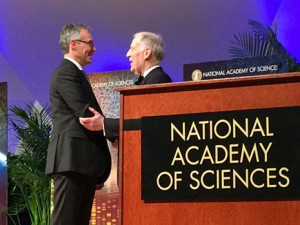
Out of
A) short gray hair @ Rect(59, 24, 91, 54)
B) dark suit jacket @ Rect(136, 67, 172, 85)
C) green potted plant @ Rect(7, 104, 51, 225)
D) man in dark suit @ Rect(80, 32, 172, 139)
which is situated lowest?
green potted plant @ Rect(7, 104, 51, 225)

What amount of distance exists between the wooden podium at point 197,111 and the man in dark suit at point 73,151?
28.6 inches

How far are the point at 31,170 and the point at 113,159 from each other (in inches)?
36.7

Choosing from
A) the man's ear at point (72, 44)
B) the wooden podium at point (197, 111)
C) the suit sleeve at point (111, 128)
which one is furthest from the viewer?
the man's ear at point (72, 44)

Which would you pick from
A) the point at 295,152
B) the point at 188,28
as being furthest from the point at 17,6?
the point at 295,152

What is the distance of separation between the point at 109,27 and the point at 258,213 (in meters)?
4.05

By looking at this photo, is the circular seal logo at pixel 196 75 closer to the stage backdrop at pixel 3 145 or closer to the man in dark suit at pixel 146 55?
the man in dark suit at pixel 146 55

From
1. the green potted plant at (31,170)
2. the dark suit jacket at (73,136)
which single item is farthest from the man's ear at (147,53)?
the green potted plant at (31,170)

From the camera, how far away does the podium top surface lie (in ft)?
6.85

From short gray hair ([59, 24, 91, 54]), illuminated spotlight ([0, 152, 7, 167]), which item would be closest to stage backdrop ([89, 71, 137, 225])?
illuminated spotlight ([0, 152, 7, 167])

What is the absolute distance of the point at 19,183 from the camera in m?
5.53

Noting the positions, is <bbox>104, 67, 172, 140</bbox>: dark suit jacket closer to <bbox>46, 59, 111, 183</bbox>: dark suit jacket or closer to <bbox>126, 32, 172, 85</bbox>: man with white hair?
<bbox>126, 32, 172, 85</bbox>: man with white hair

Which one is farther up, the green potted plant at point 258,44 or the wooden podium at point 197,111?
the green potted plant at point 258,44

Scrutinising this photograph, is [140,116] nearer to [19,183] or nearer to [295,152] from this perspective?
[295,152]

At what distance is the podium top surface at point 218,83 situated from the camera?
2.09 meters
